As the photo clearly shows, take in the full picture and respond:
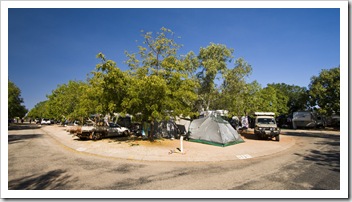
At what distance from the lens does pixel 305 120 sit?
36719 mm

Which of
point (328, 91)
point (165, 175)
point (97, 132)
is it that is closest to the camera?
point (165, 175)

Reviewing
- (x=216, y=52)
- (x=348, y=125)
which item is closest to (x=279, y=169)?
(x=348, y=125)

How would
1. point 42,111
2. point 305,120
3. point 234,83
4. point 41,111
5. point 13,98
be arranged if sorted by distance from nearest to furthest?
point 234,83 → point 305,120 → point 13,98 → point 42,111 → point 41,111

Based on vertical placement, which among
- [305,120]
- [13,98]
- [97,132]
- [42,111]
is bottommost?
[305,120]

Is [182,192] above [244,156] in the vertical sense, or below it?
above

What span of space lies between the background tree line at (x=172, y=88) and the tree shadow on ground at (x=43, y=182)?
662 cm

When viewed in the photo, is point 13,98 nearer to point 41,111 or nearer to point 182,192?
point 41,111

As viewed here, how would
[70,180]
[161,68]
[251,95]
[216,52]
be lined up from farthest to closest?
1. [251,95]
2. [216,52]
3. [161,68]
4. [70,180]

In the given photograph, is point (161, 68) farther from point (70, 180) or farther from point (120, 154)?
point (70, 180)

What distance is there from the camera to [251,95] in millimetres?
30781

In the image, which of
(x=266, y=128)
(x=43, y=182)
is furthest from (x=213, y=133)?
(x=43, y=182)

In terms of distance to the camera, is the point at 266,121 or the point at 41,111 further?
the point at 41,111

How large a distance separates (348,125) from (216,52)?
17693 millimetres

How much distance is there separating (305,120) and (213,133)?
97.6 feet
